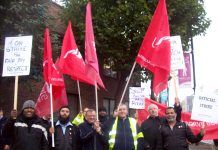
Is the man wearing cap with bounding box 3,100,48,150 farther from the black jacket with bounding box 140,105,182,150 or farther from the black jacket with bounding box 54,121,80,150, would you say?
the black jacket with bounding box 140,105,182,150

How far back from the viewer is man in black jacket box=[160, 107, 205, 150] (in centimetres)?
752

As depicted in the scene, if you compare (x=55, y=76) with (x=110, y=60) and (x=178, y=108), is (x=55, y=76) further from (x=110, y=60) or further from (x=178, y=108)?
(x=110, y=60)

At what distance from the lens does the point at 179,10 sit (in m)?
19.5

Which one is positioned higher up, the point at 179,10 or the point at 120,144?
the point at 179,10

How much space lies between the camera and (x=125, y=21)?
1881 centimetres

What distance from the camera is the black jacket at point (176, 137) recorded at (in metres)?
7.52

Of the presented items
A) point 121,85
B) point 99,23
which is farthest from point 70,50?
point 121,85

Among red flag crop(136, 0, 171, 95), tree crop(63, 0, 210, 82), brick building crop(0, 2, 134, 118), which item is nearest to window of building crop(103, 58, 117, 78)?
brick building crop(0, 2, 134, 118)

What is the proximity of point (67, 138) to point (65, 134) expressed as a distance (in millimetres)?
83

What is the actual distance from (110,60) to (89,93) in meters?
2.87

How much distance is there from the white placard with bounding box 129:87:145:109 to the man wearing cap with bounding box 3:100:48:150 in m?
7.23

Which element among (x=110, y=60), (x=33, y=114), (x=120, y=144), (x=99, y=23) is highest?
(x=99, y=23)

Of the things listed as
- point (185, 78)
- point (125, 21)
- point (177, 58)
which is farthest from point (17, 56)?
point (125, 21)

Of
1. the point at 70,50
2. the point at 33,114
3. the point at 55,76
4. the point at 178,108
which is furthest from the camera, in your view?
the point at 70,50
